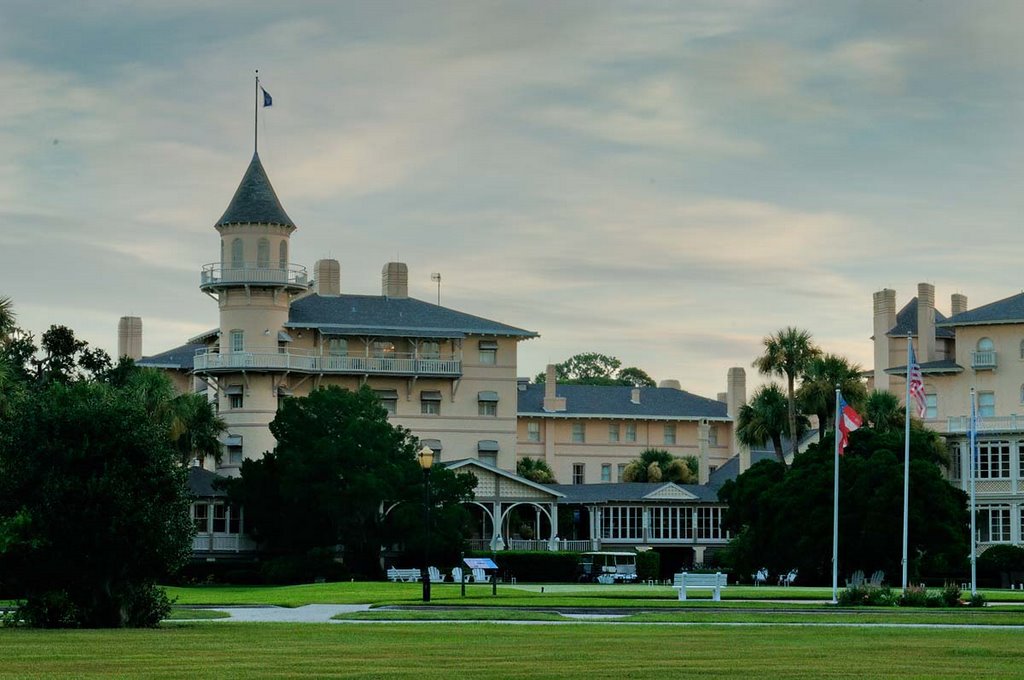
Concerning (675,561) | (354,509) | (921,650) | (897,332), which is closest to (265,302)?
(354,509)

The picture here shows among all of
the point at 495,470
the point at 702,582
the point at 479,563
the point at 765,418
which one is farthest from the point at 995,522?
the point at 702,582

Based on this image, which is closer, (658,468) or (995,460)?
(995,460)

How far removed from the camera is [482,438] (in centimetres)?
10481

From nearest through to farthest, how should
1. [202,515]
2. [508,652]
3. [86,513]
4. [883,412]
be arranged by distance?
[508,652], [86,513], [202,515], [883,412]

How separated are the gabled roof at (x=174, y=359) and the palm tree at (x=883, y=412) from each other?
126 feet

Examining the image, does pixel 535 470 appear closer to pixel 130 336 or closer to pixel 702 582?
pixel 130 336

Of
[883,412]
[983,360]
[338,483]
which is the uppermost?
[983,360]

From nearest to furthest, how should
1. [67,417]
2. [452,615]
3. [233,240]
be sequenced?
[67,417] < [452,615] < [233,240]

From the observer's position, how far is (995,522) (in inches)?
3802

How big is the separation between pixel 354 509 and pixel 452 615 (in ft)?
133

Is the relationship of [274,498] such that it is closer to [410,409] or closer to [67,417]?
[410,409]

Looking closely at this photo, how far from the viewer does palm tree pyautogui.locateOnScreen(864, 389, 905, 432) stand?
90812 mm

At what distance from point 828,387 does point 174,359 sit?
41778mm

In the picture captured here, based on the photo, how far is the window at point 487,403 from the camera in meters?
105
